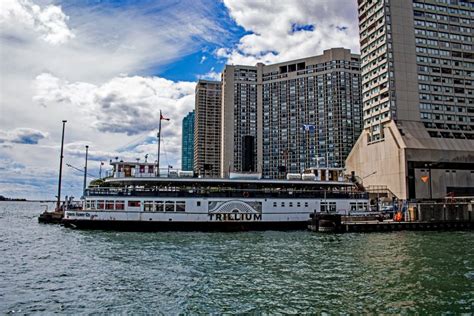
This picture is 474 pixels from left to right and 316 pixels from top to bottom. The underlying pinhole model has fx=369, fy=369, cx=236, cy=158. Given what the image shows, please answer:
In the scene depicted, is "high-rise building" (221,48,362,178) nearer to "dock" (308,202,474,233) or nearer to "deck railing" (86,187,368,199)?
"dock" (308,202,474,233)

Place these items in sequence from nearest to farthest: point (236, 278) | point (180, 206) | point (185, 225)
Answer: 1. point (236, 278)
2. point (185, 225)
3. point (180, 206)

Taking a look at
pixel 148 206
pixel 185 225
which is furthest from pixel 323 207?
pixel 148 206

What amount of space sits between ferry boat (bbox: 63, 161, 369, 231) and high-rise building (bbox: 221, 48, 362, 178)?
9007 centimetres

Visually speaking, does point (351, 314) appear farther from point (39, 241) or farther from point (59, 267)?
point (39, 241)

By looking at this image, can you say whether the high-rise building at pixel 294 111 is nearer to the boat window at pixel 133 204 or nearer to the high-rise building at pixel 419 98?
the high-rise building at pixel 419 98

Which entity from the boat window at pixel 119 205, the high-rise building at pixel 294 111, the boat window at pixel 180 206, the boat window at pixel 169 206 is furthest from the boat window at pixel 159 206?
the high-rise building at pixel 294 111

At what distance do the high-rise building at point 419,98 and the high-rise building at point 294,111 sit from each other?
4442 centimetres

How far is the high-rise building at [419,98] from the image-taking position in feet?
281

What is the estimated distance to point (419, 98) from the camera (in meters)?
92.2

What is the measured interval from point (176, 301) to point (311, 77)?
474 ft

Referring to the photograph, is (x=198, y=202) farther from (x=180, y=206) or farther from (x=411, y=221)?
(x=411, y=221)

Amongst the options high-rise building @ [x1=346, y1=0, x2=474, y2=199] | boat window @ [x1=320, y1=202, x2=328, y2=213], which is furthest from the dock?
high-rise building @ [x1=346, y1=0, x2=474, y2=199]

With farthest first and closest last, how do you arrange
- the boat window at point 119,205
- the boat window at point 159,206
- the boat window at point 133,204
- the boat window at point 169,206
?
the boat window at point 169,206 → the boat window at point 159,206 → the boat window at point 133,204 → the boat window at point 119,205

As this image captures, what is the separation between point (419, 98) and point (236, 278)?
287 feet
